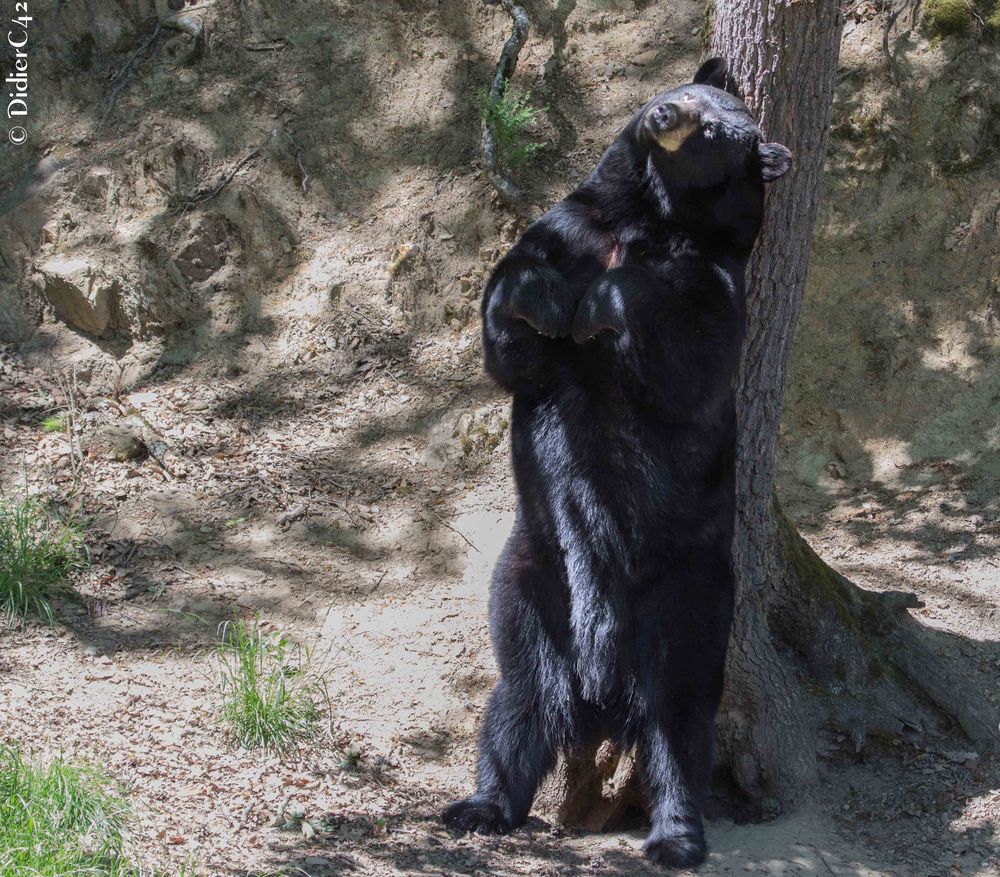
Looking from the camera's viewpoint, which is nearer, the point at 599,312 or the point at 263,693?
the point at 599,312

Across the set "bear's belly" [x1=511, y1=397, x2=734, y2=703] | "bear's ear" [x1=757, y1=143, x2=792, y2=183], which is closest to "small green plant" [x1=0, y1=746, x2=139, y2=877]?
"bear's belly" [x1=511, y1=397, x2=734, y2=703]

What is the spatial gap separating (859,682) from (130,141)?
5471 mm

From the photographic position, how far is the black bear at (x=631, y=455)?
3795mm

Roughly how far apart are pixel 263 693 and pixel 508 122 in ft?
13.0

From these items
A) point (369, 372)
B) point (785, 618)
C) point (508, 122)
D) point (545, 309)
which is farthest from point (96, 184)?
point (785, 618)

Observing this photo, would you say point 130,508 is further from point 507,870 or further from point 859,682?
point 859,682

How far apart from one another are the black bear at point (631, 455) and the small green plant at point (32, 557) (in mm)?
2251

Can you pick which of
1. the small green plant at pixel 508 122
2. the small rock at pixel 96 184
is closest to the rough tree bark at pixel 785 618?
the small green plant at pixel 508 122

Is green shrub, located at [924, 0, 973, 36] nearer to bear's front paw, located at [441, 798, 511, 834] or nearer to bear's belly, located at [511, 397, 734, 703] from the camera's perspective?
bear's belly, located at [511, 397, 734, 703]

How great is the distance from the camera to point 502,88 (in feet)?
23.0

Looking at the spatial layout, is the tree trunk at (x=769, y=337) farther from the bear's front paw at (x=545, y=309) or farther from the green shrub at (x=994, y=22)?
the green shrub at (x=994, y=22)

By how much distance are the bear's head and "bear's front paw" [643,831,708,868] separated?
7.07ft

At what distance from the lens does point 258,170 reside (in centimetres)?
702

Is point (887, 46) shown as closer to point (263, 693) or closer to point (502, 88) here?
point (502, 88)
